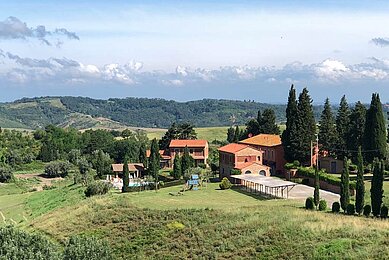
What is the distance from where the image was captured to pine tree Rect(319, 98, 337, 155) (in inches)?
2432

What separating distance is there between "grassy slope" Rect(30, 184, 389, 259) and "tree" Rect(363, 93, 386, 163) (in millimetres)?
13866

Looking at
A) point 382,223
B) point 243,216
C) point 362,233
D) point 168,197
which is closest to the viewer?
point 362,233

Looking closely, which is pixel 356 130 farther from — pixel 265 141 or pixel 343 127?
pixel 265 141

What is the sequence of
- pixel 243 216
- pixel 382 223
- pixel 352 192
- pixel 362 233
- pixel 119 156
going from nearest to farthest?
pixel 362 233, pixel 382 223, pixel 243 216, pixel 352 192, pixel 119 156

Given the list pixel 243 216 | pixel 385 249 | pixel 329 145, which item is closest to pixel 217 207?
pixel 243 216

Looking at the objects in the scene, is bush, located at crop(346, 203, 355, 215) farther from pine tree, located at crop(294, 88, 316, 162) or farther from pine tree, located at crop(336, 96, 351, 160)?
pine tree, located at crop(336, 96, 351, 160)

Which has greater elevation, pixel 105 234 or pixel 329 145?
pixel 329 145

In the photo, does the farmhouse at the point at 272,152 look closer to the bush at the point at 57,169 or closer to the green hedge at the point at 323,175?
the green hedge at the point at 323,175

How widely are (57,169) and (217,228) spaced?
5873 cm

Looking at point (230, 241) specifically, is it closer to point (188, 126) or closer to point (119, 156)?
point (188, 126)

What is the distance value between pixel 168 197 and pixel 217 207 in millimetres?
8785

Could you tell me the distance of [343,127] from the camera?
210ft

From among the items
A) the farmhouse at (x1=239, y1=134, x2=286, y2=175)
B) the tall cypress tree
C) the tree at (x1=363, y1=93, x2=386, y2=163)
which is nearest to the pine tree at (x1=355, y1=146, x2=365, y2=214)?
the tree at (x1=363, y1=93, x2=386, y2=163)

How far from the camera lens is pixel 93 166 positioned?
3612 inches
